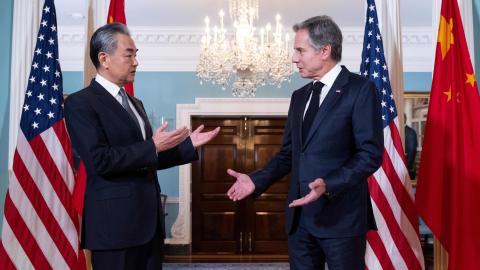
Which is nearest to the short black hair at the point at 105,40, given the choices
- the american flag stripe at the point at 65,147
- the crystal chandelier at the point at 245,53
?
the american flag stripe at the point at 65,147

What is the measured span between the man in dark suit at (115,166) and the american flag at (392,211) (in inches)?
64.0

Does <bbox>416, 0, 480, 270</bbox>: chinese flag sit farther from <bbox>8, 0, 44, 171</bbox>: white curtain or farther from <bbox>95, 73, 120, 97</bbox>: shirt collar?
<bbox>8, 0, 44, 171</bbox>: white curtain

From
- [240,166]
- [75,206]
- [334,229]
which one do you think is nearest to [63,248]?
[75,206]

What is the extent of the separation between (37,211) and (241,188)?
4.79ft

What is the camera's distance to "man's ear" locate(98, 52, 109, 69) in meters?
1.83

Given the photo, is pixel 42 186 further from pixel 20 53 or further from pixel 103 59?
pixel 103 59

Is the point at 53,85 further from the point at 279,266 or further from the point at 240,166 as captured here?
the point at 240,166

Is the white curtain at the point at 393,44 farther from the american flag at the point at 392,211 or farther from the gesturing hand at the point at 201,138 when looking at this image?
the gesturing hand at the point at 201,138

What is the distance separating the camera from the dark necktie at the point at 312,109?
1.92m

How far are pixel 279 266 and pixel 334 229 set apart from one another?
4429mm

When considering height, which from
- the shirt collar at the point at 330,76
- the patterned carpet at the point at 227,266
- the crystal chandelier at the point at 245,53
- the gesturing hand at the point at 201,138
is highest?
the crystal chandelier at the point at 245,53

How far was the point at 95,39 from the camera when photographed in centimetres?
184

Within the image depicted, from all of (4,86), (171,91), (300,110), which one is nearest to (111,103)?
(300,110)

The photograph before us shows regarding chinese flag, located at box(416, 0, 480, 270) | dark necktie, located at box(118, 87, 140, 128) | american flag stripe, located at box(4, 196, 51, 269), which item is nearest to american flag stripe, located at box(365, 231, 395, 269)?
chinese flag, located at box(416, 0, 480, 270)
